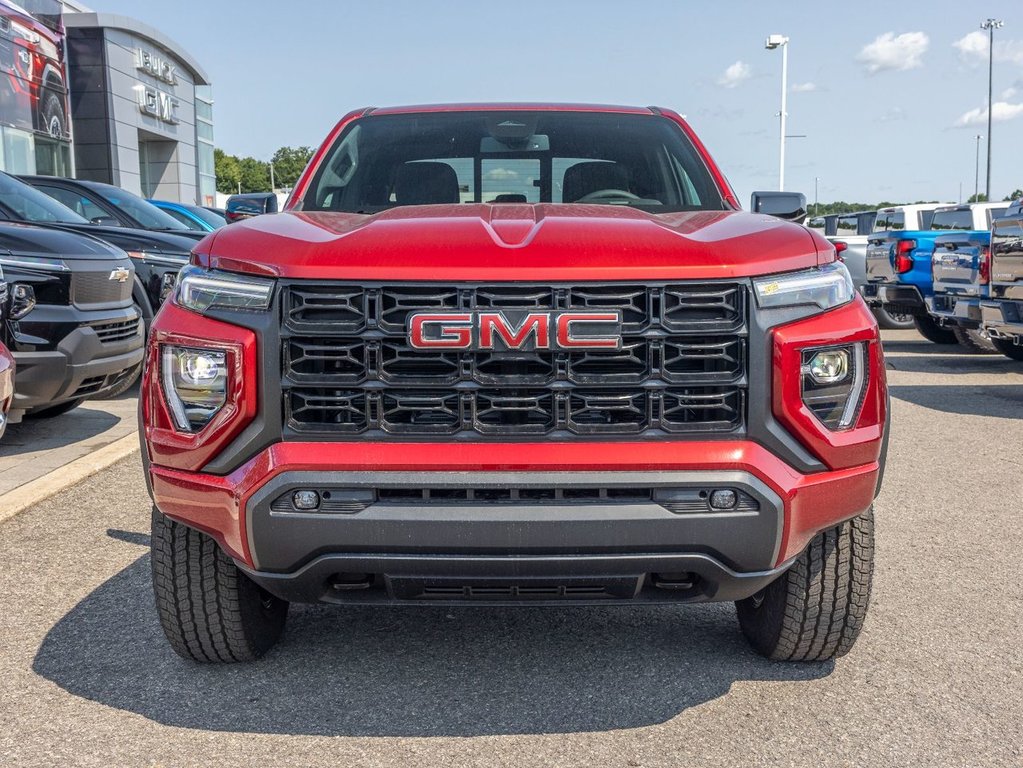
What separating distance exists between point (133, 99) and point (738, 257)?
1633 inches

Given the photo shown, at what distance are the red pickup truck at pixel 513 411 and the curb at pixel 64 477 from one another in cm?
291

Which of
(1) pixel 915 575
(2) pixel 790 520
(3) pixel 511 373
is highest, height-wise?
(3) pixel 511 373

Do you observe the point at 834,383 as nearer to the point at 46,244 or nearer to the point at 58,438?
the point at 46,244

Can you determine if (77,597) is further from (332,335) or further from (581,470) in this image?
(581,470)

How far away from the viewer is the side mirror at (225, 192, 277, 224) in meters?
4.55

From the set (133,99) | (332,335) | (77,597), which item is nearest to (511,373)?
(332,335)

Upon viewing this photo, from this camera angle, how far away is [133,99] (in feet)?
134

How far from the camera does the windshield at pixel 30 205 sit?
27.1 feet

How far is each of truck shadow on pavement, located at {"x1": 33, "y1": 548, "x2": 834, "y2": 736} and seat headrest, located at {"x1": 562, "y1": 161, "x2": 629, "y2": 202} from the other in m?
1.63

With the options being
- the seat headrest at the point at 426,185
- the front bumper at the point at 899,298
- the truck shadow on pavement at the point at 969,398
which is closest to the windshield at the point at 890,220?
the front bumper at the point at 899,298

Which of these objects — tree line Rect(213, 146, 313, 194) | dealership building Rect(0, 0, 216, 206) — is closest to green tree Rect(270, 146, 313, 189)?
tree line Rect(213, 146, 313, 194)

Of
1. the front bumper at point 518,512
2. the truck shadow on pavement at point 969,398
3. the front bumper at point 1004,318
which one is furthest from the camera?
the front bumper at point 1004,318

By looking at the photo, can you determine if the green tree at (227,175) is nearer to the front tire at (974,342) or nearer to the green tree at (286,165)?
the green tree at (286,165)

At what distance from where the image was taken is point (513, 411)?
9.67 ft
